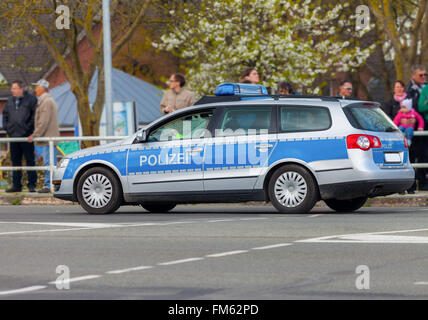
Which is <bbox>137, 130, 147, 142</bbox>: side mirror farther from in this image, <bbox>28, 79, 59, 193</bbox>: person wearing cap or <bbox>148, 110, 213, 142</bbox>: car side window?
<bbox>28, 79, 59, 193</bbox>: person wearing cap

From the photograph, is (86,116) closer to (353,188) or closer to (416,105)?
(416,105)

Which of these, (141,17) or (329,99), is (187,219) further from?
(141,17)

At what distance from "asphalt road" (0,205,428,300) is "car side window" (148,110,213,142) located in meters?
1.31

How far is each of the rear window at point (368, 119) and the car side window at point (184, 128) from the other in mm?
2016

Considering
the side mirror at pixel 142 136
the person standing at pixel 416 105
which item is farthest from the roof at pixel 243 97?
the person standing at pixel 416 105

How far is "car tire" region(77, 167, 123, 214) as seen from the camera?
1480 cm

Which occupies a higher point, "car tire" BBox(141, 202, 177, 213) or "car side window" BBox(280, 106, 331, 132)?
"car side window" BBox(280, 106, 331, 132)

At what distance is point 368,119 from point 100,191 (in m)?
3.95

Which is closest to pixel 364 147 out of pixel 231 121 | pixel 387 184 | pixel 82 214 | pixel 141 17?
pixel 387 184

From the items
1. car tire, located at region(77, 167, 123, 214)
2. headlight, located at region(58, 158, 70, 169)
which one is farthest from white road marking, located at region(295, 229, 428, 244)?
headlight, located at region(58, 158, 70, 169)

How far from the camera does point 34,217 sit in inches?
566

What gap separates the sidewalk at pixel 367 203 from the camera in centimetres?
1678

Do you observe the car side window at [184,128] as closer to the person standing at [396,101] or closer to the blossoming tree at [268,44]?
the person standing at [396,101]

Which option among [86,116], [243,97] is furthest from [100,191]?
[86,116]
